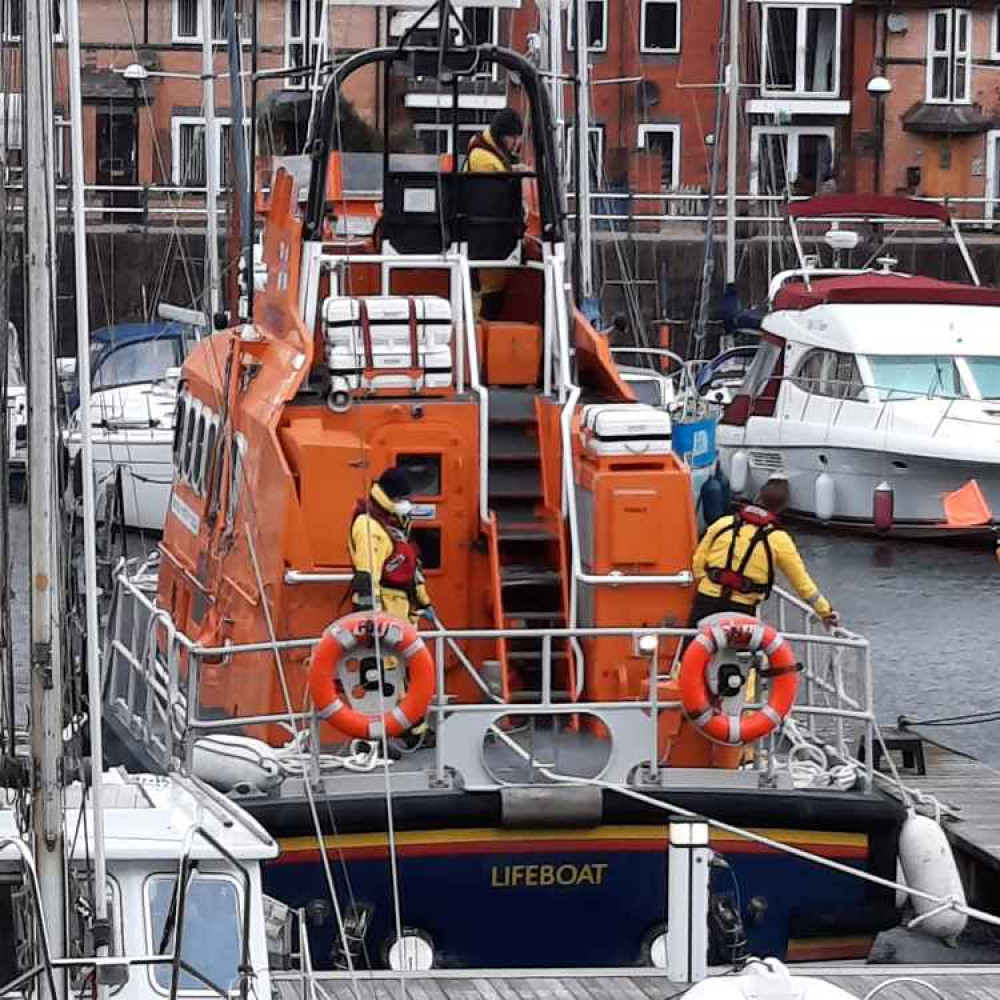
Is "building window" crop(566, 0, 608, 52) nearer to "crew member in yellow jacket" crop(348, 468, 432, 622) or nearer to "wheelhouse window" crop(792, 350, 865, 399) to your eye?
"wheelhouse window" crop(792, 350, 865, 399)

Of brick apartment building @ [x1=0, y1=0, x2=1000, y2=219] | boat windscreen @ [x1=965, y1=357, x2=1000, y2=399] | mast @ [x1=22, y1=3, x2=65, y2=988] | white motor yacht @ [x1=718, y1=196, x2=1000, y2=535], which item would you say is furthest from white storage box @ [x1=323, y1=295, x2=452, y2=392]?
brick apartment building @ [x1=0, y1=0, x2=1000, y2=219]

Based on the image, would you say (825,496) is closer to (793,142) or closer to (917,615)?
(917,615)

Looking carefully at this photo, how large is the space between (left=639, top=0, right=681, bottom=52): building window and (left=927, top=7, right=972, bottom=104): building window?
4446mm

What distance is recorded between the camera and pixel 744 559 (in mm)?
11531

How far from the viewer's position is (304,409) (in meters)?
12.0

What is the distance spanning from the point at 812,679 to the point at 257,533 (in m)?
2.70

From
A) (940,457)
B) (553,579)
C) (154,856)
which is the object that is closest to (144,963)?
(154,856)

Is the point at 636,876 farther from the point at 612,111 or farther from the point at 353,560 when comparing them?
the point at 612,111

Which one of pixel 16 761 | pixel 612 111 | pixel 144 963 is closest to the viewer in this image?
pixel 144 963

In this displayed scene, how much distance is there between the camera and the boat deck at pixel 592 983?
10.2m

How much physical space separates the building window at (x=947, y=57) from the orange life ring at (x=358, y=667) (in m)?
36.2

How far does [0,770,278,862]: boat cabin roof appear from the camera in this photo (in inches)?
319

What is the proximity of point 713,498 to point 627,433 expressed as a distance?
14.2 meters

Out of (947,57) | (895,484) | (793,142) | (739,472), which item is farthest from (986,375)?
(793,142)
